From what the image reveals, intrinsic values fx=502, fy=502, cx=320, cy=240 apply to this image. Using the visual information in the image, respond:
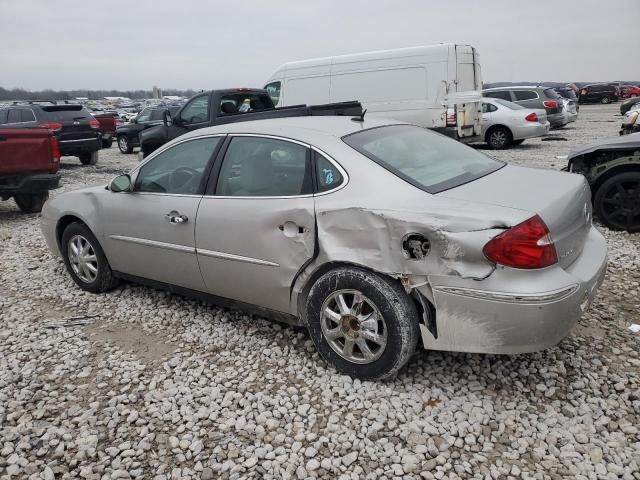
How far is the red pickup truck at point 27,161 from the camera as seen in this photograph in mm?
7195

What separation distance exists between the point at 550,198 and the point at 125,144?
16717 millimetres

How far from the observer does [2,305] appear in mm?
4523

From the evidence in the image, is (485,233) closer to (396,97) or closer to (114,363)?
(114,363)

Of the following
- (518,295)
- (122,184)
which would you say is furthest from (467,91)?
(518,295)

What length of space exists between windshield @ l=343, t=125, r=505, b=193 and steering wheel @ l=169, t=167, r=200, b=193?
126 cm

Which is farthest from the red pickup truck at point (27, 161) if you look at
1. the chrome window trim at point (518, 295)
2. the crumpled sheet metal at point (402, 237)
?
the chrome window trim at point (518, 295)

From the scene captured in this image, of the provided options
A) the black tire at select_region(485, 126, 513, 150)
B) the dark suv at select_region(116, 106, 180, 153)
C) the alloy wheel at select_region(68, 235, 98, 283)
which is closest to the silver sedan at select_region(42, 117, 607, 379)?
the alloy wheel at select_region(68, 235, 98, 283)

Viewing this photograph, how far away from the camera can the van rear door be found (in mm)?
10523

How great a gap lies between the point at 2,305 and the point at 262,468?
3.36m

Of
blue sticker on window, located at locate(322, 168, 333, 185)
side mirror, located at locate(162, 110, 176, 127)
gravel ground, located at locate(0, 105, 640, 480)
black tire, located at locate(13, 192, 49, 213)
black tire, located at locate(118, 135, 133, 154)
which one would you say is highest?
side mirror, located at locate(162, 110, 176, 127)

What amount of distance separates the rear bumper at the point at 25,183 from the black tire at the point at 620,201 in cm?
757

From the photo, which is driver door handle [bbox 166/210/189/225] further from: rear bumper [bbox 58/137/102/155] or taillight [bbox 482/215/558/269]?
rear bumper [bbox 58/137/102/155]

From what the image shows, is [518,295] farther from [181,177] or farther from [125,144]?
[125,144]

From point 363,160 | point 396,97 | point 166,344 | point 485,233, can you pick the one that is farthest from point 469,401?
point 396,97
